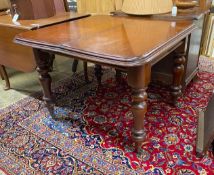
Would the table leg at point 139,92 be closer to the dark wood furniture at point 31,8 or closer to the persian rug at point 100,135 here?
the persian rug at point 100,135

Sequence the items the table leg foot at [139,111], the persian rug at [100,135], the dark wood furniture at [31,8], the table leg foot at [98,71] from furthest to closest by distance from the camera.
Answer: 1. the table leg foot at [98,71]
2. the dark wood furniture at [31,8]
3. the persian rug at [100,135]
4. the table leg foot at [139,111]

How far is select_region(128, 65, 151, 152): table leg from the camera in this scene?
107 centimetres

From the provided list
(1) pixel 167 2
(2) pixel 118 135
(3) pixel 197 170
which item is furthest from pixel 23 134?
(1) pixel 167 2

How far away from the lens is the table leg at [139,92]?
107 centimetres

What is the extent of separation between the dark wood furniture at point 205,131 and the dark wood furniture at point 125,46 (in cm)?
29

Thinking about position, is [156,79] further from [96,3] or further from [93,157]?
[96,3]

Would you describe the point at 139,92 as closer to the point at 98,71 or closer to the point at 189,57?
the point at 189,57

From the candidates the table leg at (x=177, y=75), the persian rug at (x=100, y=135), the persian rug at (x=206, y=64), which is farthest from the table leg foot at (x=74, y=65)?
the persian rug at (x=206, y=64)

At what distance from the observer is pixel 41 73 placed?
59.8 inches

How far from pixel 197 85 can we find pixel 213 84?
160 mm

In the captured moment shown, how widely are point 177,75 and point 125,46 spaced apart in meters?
0.70

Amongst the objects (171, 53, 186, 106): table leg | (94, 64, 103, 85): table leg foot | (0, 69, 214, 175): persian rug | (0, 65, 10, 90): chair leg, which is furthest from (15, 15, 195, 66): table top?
(0, 65, 10, 90): chair leg

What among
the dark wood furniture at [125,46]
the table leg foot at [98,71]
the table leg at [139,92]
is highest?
the dark wood furniture at [125,46]

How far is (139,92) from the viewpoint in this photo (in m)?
1.12
